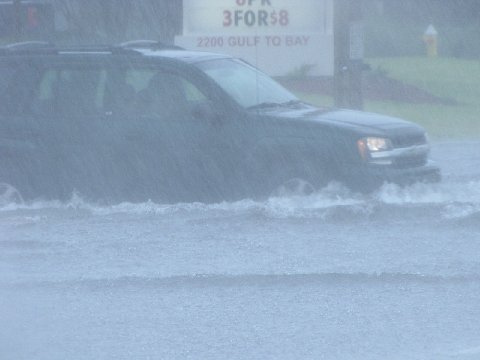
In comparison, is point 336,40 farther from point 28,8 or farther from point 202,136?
point 28,8

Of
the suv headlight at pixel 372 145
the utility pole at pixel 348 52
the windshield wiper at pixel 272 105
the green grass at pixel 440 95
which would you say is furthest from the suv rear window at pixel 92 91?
the green grass at pixel 440 95

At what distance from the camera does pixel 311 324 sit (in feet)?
24.6

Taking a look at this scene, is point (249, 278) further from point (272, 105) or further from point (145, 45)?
point (145, 45)

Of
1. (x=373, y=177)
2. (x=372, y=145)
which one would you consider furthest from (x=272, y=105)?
(x=373, y=177)

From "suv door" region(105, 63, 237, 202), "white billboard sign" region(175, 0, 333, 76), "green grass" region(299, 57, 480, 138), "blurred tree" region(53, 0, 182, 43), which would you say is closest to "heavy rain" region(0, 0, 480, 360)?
"suv door" region(105, 63, 237, 202)

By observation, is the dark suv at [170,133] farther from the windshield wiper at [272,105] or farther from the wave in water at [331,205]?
the wave in water at [331,205]

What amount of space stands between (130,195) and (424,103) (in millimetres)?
15240

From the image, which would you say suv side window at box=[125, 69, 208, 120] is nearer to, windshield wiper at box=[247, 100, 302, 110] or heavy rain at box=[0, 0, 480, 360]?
heavy rain at box=[0, 0, 480, 360]

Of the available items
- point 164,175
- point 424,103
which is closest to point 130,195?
point 164,175

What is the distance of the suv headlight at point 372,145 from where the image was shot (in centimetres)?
1096

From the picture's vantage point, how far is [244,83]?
39.3 ft

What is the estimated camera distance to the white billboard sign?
56.2 feet

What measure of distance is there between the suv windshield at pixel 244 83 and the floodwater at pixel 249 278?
120cm

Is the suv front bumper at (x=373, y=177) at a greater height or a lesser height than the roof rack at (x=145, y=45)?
lesser
